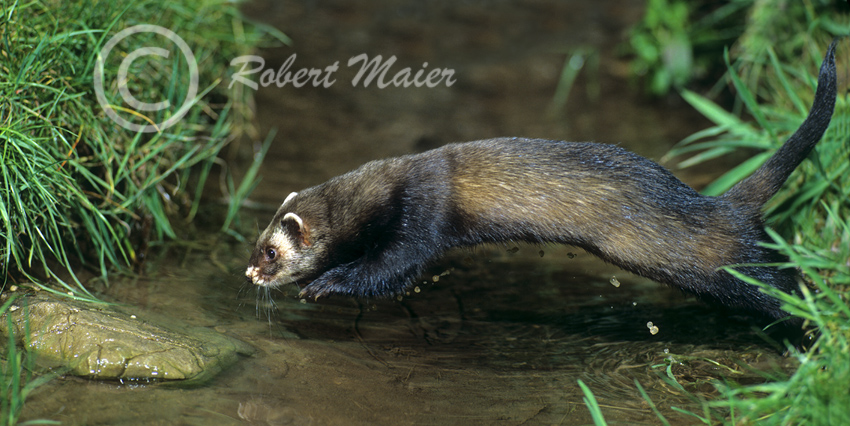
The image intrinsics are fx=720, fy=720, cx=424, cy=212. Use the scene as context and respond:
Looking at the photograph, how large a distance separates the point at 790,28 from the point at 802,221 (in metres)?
3.04

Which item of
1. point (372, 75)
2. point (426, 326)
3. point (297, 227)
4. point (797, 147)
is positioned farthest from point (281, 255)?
point (372, 75)

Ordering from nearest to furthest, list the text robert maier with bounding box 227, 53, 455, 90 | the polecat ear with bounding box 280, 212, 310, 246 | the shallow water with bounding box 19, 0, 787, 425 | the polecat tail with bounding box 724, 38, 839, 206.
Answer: the shallow water with bounding box 19, 0, 787, 425 < the polecat tail with bounding box 724, 38, 839, 206 < the polecat ear with bounding box 280, 212, 310, 246 < the text robert maier with bounding box 227, 53, 455, 90

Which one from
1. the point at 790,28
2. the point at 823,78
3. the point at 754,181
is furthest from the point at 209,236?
the point at 790,28

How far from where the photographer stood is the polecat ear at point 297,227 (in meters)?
4.46

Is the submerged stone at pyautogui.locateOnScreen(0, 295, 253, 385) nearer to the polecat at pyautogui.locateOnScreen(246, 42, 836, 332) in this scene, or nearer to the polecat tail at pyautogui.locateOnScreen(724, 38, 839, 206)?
the polecat at pyautogui.locateOnScreen(246, 42, 836, 332)

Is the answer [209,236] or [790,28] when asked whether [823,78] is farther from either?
[209,236]

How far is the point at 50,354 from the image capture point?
352 cm

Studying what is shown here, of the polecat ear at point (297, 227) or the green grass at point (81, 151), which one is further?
the polecat ear at point (297, 227)

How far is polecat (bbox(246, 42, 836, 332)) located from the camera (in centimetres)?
407

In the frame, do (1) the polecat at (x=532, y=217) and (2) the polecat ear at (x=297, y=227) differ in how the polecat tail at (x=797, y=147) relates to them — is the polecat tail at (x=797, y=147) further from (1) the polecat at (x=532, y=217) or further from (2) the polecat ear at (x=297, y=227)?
(2) the polecat ear at (x=297, y=227)

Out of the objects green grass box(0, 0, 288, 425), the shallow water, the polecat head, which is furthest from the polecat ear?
green grass box(0, 0, 288, 425)

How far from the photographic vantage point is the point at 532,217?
4.25 metres

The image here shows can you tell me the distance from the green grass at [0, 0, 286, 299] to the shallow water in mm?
355

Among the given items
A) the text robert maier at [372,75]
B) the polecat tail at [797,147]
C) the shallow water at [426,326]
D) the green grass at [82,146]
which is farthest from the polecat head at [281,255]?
the text robert maier at [372,75]
